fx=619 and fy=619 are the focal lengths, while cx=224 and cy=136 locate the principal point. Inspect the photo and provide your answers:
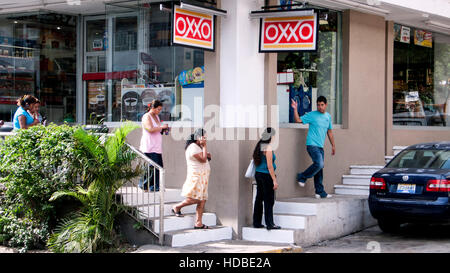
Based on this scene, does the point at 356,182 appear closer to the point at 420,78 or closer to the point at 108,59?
the point at 420,78

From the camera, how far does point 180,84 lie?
12766 millimetres

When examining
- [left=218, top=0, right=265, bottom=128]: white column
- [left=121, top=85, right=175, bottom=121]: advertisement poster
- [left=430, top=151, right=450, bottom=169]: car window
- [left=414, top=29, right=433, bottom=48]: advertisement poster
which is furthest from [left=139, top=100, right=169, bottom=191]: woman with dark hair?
[left=414, top=29, right=433, bottom=48]: advertisement poster

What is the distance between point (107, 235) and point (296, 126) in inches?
199

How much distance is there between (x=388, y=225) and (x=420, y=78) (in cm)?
666

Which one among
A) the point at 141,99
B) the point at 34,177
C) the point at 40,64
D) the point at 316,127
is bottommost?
the point at 34,177

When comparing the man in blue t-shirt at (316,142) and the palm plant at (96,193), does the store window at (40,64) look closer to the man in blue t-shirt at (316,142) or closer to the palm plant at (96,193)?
the palm plant at (96,193)

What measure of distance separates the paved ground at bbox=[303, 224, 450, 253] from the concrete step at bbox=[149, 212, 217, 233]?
1.74 metres

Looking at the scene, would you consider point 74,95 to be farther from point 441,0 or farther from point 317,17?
point 441,0

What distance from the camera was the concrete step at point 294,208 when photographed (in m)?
11.0

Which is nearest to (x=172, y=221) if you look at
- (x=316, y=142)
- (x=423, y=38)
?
(x=316, y=142)

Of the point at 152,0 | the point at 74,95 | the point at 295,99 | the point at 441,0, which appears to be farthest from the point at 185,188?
the point at 441,0

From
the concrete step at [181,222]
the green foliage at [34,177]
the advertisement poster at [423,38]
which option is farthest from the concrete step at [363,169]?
the green foliage at [34,177]

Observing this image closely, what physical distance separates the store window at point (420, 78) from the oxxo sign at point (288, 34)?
18.0 feet

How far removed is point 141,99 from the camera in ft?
44.6
